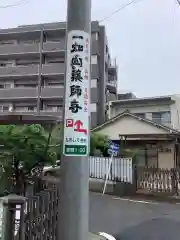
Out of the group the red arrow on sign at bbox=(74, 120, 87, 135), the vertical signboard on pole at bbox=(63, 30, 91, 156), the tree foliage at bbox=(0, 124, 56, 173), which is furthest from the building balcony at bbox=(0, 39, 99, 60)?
the red arrow on sign at bbox=(74, 120, 87, 135)

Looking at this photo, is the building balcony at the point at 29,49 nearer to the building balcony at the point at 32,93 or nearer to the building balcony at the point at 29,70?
the building balcony at the point at 29,70

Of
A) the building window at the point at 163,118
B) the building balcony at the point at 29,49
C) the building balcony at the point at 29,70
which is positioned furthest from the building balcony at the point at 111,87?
the building window at the point at 163,118

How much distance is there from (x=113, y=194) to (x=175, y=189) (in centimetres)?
270

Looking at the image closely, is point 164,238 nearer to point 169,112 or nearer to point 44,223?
point 44,223

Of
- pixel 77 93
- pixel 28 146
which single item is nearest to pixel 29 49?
pixel 28 146

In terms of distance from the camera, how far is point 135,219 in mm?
7980

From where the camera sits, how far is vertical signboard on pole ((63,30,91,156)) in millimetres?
2885

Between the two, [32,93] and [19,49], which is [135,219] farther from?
[19,49]

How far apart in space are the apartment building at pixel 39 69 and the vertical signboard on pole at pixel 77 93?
30754 mm

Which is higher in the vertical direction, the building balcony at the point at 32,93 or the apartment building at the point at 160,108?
the building balcony at the point at 32,93

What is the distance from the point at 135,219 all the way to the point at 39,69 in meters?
31.0

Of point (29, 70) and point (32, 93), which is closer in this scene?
point (32, 93)

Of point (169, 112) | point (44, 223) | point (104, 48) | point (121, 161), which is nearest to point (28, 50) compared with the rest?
point (104, 48)

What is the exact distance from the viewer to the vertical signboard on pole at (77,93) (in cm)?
288
